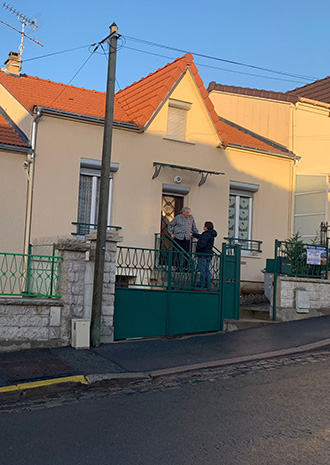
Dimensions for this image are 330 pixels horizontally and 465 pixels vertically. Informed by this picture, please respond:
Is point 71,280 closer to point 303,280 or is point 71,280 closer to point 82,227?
point 82,227

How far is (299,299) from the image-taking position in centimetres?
1213

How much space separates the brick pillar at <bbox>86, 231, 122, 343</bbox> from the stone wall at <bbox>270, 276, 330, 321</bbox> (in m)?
3.96

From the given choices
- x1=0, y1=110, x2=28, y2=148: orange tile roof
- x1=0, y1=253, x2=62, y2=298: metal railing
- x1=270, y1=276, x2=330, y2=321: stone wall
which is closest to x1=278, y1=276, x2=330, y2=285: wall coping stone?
x1=270, y1=276, x2=330, y2=321: stone wall

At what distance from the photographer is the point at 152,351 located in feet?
31.2

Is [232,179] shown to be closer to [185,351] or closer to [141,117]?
[141,117]

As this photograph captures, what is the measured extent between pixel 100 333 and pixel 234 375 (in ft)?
9.52

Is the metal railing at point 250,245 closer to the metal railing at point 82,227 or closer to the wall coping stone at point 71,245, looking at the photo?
the metal railing at point 82,227

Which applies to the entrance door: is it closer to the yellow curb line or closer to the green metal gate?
the green metal gate

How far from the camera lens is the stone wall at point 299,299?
39.7 ft

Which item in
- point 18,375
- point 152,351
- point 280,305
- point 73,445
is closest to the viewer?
point 73,445

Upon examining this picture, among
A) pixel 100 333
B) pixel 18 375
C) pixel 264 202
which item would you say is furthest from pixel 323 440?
pixel 264 202

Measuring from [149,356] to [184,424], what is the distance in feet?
11.2

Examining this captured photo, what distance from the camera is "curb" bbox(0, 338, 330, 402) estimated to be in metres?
7.02

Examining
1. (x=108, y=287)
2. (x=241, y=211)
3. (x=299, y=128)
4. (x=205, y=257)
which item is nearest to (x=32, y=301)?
(x=108, y=287)
